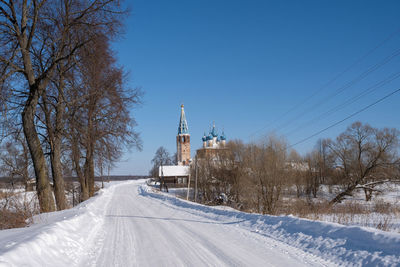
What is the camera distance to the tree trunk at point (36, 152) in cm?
1012

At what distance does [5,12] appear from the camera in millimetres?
9625

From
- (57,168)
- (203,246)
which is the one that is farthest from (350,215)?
(57,168)

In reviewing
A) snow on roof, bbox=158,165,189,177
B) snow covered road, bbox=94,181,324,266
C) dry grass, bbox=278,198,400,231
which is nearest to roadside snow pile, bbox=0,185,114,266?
snow covered road, bbox=94,181,324,266

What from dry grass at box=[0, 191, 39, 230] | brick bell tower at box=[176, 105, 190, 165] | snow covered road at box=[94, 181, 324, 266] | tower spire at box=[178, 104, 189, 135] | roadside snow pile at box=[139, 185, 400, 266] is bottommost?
snow covered road at box=[94, 181, 324, 266]

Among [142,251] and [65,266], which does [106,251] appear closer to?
[142,251]

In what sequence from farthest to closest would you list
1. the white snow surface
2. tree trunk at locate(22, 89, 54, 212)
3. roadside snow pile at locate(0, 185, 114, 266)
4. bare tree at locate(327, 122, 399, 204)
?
bare tree at locate(327, 122, 399, 204)
tree trunk at locate(22, 89, 54, 212)
the white snow surface
roadside snow pile at locate(0, 185, 114, 266)

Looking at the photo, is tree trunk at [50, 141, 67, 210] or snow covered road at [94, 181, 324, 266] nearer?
snow covered road at [94, 181, 324, 266]

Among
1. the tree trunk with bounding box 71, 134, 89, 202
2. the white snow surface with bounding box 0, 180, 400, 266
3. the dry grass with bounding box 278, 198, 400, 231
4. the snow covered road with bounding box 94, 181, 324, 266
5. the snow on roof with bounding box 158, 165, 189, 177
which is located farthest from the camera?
the snow on roof with bounding box 158, 165, 189, 177

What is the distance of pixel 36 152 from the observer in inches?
411

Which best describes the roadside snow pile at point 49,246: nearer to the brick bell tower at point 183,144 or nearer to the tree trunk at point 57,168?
the tree trunk at point 57,168

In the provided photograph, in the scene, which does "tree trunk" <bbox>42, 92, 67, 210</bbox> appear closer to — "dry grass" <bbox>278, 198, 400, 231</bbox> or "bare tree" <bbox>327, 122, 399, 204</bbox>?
"dry grass" <bbox>278, 198, 400, 231</bbox>

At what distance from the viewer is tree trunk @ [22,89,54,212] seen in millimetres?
10117

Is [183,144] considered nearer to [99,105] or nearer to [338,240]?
[99,105]

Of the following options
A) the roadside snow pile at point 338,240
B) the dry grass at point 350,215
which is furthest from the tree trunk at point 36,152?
the dry grass at point 350,215
